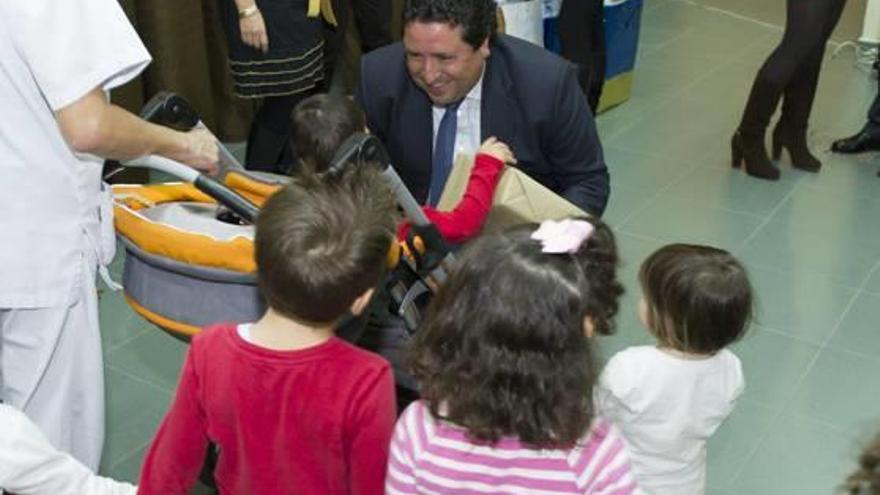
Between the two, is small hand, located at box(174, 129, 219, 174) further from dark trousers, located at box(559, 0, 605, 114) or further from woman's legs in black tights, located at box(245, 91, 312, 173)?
dark trousers, located at box(559, 0, 605, 114)

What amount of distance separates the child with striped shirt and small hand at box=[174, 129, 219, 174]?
60cm

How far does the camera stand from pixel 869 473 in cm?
110

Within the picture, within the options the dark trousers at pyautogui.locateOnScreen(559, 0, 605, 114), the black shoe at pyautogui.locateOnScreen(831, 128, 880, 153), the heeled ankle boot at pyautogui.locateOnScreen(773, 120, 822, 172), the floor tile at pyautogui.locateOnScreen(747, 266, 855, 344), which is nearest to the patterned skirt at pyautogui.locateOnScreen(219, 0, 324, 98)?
the dark trousers at pyautogui.locateOnScreen(559, 0, 605, 114)

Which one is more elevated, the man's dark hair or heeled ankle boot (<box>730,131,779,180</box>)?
the man's dark hair

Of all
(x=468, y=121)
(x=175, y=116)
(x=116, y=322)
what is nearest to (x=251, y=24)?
(x=116, y=322)

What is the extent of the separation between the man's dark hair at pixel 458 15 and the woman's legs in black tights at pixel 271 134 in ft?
3.55

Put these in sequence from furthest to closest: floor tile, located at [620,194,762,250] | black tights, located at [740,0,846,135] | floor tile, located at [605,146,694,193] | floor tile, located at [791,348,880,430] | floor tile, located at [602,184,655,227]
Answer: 1. floor tile, located at [605,146,694,193]
2. black tights, located at [740,0,846,135]
3. floor tile, located at [602,184,655,227]
4. floor tile, located at [620,194,762,250]
5. floor tile, located at [791,348,880,430]

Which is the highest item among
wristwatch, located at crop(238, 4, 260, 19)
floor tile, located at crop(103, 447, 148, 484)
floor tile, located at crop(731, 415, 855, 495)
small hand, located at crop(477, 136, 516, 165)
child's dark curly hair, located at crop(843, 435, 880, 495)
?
child's dark curly hair, located at crop(843, 435, 880, 495)

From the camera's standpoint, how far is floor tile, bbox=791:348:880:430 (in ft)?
8.25

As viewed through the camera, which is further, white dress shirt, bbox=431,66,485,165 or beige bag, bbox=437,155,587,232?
white dress shirt, bbox=431,66,485,165

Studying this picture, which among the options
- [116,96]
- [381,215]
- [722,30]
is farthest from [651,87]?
[381,215]

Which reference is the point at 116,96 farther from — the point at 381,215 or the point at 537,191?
the point at 381,215

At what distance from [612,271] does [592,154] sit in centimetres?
68

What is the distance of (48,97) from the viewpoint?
151 cm
